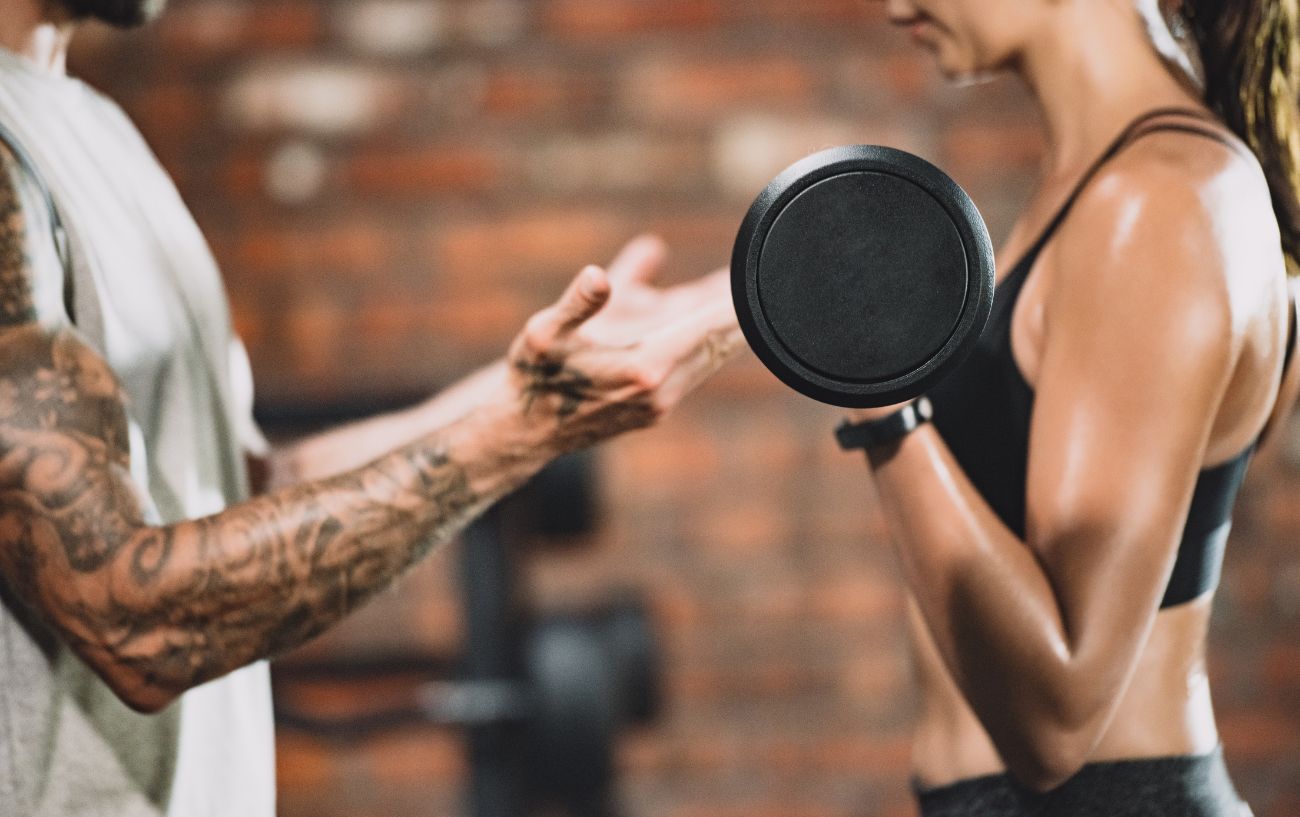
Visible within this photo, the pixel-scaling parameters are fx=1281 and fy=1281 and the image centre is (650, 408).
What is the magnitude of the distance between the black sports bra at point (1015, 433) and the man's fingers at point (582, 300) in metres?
0.33

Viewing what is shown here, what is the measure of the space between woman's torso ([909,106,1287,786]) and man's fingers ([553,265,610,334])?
35cm

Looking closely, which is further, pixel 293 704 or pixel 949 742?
pixel 293 704

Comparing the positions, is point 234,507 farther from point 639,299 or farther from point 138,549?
point 639,299

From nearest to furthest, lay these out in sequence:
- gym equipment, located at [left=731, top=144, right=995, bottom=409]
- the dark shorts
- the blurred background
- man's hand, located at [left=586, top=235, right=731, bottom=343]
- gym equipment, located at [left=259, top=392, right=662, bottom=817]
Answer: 1. gym equipment, located at [left=731, top=144, right=995, bottom=409]
2. the dark shorts
3. man's hand, located at [left=586, top=235, right=731, bottom=343]
4. gym equipment, located at [left=259, top=392, right=662, bottom=817]
5. the blurred background

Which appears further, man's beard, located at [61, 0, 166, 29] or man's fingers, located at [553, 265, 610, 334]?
man's beard, located at [61, 0, 166, 29]

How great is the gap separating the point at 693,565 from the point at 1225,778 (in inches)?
60.1

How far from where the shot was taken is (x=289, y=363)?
8.25ft

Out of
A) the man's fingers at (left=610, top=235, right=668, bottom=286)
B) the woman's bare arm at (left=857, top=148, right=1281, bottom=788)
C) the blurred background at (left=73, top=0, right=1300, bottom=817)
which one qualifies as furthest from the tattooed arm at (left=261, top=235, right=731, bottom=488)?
the blurred background at (left=73, top=0, right=1300, bottom=817)

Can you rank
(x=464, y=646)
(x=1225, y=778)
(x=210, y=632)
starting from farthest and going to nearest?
1. (x=464, y=646)
2. (x=1225, y=778)
3. (x=210, y=632)

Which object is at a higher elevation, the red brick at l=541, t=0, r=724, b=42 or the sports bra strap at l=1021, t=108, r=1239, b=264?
the sports bra strap at l=1021, t=108, r=1239, b=264

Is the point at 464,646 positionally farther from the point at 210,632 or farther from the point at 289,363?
the point at 210,632

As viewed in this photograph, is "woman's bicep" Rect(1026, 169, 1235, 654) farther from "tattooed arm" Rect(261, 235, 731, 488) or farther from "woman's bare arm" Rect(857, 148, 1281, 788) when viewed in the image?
"tattooed arm" Rect(261, 235, 731, 488)

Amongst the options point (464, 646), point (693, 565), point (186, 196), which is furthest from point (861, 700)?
point (186, 196)

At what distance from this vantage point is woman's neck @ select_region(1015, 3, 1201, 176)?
1054 mm
